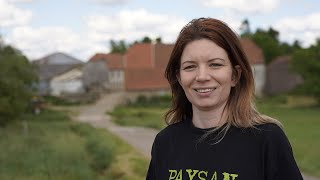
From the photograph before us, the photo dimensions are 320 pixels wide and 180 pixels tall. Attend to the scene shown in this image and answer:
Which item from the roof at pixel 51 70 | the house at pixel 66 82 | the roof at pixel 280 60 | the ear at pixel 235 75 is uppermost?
the ear at pixel 235 75

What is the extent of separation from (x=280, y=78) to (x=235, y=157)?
66.5 metres

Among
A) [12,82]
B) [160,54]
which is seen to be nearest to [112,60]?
[160,54]

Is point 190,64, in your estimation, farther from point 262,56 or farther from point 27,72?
point 262,56

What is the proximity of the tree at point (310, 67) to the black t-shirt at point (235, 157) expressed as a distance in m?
48.9

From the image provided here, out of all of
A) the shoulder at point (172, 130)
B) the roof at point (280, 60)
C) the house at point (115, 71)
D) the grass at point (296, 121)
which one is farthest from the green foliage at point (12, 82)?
the roof at point (280, 60)

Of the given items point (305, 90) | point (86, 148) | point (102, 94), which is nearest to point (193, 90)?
point (86, 148)

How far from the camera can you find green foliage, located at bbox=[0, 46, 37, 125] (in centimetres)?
2745

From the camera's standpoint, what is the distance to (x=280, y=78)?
66.9 metres

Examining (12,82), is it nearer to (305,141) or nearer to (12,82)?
(12,82)

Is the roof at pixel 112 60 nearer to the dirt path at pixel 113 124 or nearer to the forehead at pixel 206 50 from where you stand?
the dirt path at pixel 113 124

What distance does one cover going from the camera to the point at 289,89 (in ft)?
218

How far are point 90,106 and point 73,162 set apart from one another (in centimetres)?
4423

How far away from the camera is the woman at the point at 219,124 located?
6.73ft

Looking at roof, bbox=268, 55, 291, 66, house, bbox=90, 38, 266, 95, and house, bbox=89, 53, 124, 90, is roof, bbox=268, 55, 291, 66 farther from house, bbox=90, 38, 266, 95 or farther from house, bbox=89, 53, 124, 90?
house, bbox=89, 53, 124, 90
